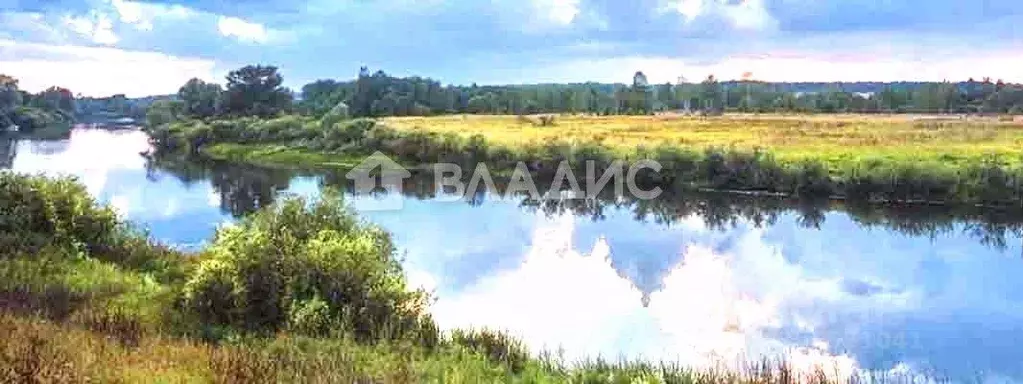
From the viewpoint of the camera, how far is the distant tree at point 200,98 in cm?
10212

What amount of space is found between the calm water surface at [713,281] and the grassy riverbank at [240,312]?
1.88 metres

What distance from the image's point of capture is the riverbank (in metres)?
41.0

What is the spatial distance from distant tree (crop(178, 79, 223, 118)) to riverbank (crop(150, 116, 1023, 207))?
67.2ft

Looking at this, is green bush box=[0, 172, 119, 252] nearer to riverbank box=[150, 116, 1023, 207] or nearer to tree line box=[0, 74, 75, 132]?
riverbank box=[150, 116, 1023, 207]

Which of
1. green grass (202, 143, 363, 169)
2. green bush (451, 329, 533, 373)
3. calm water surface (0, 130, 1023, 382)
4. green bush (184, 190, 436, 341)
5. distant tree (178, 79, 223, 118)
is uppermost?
distant tree (178, 79, 223, 118)

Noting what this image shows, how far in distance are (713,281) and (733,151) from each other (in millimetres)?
20875

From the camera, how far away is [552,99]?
424 ft

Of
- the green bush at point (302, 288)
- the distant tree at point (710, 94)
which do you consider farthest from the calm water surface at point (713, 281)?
A: the distant tree at point (710, 94)

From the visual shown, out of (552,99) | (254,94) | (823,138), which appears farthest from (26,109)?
(823,138)

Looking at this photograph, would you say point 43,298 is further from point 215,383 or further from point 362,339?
point 215,383

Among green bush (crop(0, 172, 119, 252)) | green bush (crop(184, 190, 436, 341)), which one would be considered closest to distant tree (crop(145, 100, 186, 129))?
green bush (crop(0, 172, 119, 252))

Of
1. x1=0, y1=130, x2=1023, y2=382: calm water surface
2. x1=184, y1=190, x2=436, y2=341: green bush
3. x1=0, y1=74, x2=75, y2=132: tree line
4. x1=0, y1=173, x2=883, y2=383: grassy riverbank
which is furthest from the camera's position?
x1=0, y1=74, x2=75, y2=132: tree line

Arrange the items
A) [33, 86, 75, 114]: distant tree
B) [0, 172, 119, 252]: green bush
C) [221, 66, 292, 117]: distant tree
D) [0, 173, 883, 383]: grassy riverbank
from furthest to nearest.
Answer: [33, 86, 75, 114]: distant tree, [221, 66, 292, 117]: distant tree, [0, 172, 119, 252]: green bush, [0, 173, 883, 383]: grassy riverbank

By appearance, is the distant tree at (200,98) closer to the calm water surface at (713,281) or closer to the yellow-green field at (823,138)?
the yellow-green field at (823,138)
